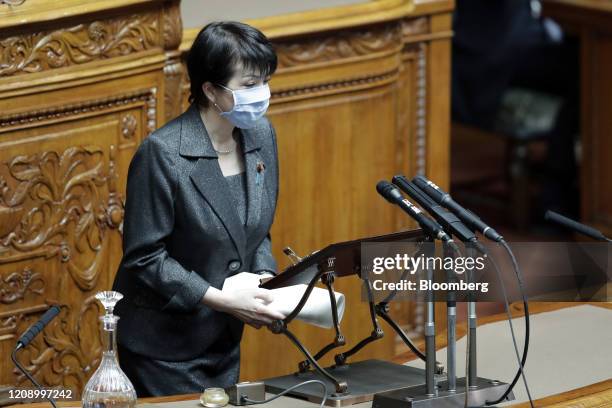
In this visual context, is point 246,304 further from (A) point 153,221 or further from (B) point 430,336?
(B) point 430,336

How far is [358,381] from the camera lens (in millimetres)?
3559

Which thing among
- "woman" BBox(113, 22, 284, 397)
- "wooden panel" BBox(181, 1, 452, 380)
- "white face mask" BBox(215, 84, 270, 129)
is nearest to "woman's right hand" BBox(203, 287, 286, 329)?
"woman" BBox(113, 22, 284, 397)

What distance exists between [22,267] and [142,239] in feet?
3.06

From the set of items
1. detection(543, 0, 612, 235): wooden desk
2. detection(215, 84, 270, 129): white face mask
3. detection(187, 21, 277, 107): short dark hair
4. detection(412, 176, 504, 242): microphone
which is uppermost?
detection(187, 21, 277, 107): short dark hair

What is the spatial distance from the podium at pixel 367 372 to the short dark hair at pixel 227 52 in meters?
0.54

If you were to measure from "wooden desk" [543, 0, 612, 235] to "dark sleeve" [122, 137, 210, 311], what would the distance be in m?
4.42

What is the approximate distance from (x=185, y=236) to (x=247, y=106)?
380 mm

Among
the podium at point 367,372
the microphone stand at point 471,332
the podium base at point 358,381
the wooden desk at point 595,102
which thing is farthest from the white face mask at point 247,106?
the wooden desk at point 595,102

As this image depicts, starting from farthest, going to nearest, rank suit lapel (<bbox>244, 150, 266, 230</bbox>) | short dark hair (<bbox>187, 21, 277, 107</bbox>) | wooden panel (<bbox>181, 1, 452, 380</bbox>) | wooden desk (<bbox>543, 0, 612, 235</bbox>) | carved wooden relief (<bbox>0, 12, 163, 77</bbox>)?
wooden desk (<bbox>543, 0, 612, 235</bbox>) → wooden panel (<bbox>181, 1, 452, 380</bbox>) → carved wooden relief (<bbox>0, 12, 163, 77</bbox>) → suit lapel (<bbox>244, 150, 266, 230</bbox>) → short dark hair (<bbox>187, 21, 277, 107</bbox>)

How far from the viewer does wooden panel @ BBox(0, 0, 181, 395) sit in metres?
4.37

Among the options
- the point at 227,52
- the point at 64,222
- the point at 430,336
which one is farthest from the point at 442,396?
the point at 64,222

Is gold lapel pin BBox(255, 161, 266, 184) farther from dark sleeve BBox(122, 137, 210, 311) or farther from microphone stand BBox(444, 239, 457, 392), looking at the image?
microphone stand BBox(444, 239, 457, 392)

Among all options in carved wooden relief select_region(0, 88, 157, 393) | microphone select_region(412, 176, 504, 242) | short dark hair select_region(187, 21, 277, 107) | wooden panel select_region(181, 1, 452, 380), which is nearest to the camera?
microphone select_region(412, 176, 504, 242)

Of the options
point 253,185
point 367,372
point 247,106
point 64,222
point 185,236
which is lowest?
point 367,372
